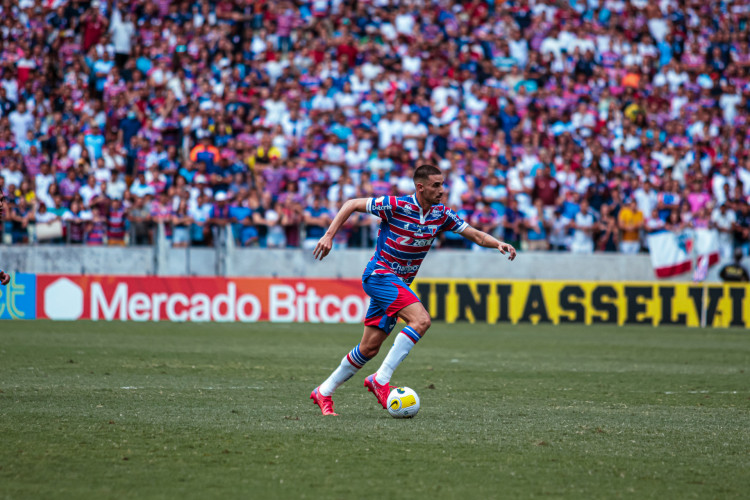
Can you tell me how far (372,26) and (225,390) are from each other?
677 inches

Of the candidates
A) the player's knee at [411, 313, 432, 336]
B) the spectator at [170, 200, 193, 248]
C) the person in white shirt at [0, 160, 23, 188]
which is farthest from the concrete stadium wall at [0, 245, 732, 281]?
the player's knee at [411, 313, 432, 336]

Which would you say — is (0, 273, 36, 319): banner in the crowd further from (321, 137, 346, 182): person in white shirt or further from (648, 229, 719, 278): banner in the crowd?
(648, 229, 719, 278): banner in the crowd

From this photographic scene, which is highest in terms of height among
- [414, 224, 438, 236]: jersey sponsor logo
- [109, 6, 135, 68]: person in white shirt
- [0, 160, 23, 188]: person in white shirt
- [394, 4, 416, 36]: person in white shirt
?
[394, 4, 416, 36]: person in white shirt

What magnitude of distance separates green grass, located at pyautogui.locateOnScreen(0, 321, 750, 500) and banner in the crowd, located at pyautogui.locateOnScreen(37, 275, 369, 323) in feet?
17.2

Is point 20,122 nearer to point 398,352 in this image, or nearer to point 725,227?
point 725,227

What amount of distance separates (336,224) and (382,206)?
1.69ft

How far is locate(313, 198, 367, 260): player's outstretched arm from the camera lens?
781 cm

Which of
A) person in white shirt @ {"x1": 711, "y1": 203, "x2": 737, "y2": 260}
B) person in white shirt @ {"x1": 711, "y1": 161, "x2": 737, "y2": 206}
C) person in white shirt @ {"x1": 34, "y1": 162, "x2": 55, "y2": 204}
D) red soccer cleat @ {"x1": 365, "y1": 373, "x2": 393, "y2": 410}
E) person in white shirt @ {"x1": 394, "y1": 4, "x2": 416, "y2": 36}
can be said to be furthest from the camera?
person in white shirt @ {"x1": 394, "y1": 4, "x2": 416, "y2": 36}

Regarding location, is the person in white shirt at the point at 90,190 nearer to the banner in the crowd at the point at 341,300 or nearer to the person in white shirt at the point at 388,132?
the banner in the crowd at the point at 341,300

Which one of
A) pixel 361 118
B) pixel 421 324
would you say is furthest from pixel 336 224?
pixel 361 118

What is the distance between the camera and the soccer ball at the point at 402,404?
817 cm

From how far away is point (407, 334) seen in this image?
842cm

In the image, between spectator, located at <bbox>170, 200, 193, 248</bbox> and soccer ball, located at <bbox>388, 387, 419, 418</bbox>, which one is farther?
spectator, located at <bbox>170, 200, 193, 248</bbox>

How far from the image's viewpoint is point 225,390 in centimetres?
1003
